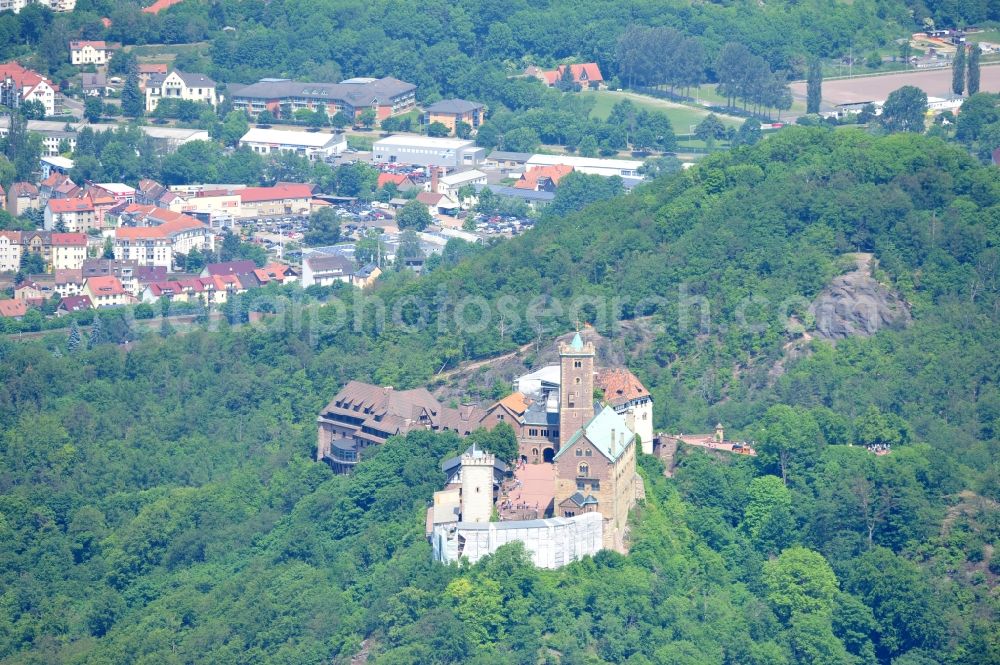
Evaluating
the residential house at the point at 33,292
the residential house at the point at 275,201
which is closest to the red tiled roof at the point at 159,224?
the residential house at the point at 275,201

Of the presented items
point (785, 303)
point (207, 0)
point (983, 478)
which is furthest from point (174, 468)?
point (207, 0)

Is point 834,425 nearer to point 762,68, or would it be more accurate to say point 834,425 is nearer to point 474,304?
point 474,304

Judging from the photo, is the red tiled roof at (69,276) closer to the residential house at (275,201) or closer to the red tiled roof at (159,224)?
the red tiled roof at (159,224)

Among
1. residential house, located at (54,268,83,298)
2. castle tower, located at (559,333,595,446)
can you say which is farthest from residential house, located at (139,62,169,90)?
castle tower, located at (559,333,595,446)

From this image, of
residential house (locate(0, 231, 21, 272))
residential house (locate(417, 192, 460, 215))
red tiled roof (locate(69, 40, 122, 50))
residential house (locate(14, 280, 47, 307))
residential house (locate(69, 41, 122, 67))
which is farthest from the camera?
red tiled roof (locate(69, 40, 122, 50))

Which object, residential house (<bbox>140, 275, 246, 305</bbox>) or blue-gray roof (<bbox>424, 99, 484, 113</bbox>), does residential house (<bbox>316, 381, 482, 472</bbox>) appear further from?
blue-gray roof (<bbox>424, 99, 484, 113</bbox>)

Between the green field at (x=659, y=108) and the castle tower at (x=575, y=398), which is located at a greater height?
the green field at (x=659, y=108)
